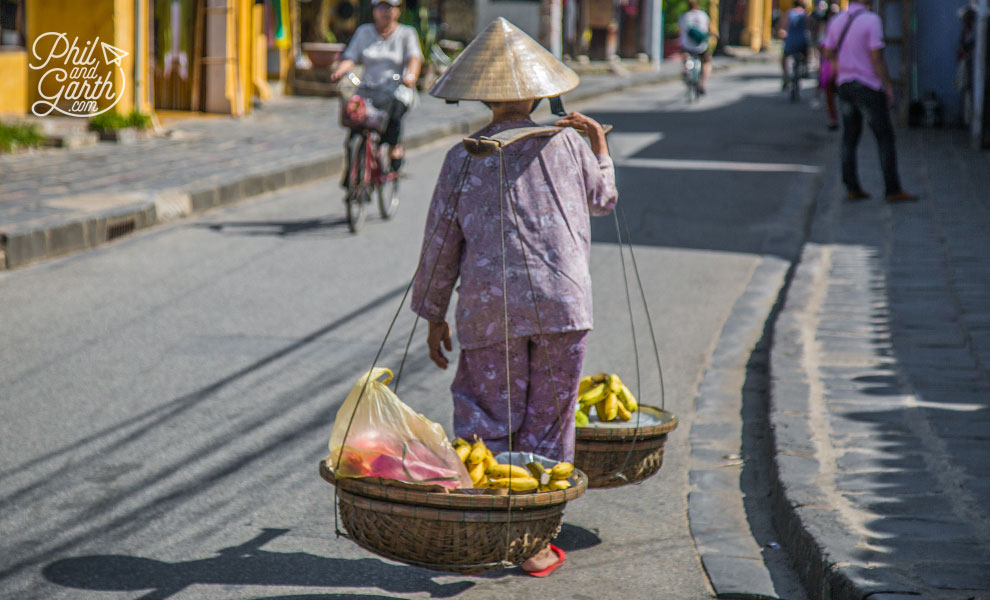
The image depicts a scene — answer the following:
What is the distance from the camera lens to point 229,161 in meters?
14.0

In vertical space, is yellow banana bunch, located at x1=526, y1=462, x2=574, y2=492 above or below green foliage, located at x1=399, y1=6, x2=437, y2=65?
below

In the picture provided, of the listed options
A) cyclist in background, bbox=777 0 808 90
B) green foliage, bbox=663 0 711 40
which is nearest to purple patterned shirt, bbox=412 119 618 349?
cyclist in background, bbox=777 0 808 90

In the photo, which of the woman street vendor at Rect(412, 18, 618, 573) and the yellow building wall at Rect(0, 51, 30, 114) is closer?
the woman street vendor at Rect(412, 18, 618, 573)

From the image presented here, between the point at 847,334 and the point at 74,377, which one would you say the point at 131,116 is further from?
the point at 847,334

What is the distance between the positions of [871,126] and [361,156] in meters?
4.63

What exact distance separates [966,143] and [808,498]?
12917 millimetres

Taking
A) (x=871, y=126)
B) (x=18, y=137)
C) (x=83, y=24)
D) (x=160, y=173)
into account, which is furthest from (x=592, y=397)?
(x=83, y=24)

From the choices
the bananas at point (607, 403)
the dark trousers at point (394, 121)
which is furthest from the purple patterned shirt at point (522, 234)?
the dark trousers at point (394, 121)

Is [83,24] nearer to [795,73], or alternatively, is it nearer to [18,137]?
[18,137]

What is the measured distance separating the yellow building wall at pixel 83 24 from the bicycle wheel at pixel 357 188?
6.94 m

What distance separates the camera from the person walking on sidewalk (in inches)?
439

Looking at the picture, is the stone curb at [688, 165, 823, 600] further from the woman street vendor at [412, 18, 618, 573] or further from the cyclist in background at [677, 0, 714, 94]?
the cyclist in background at [677, 0, 714, 94]

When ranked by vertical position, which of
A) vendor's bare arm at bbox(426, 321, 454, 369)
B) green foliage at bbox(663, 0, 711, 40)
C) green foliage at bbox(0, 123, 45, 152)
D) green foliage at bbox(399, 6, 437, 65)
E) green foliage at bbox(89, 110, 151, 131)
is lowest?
vendor's bare arm at bbox(426, 321, 454, 369)

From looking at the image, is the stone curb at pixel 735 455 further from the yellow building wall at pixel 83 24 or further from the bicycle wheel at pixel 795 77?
the bicycle wheel at pixel 795 77
